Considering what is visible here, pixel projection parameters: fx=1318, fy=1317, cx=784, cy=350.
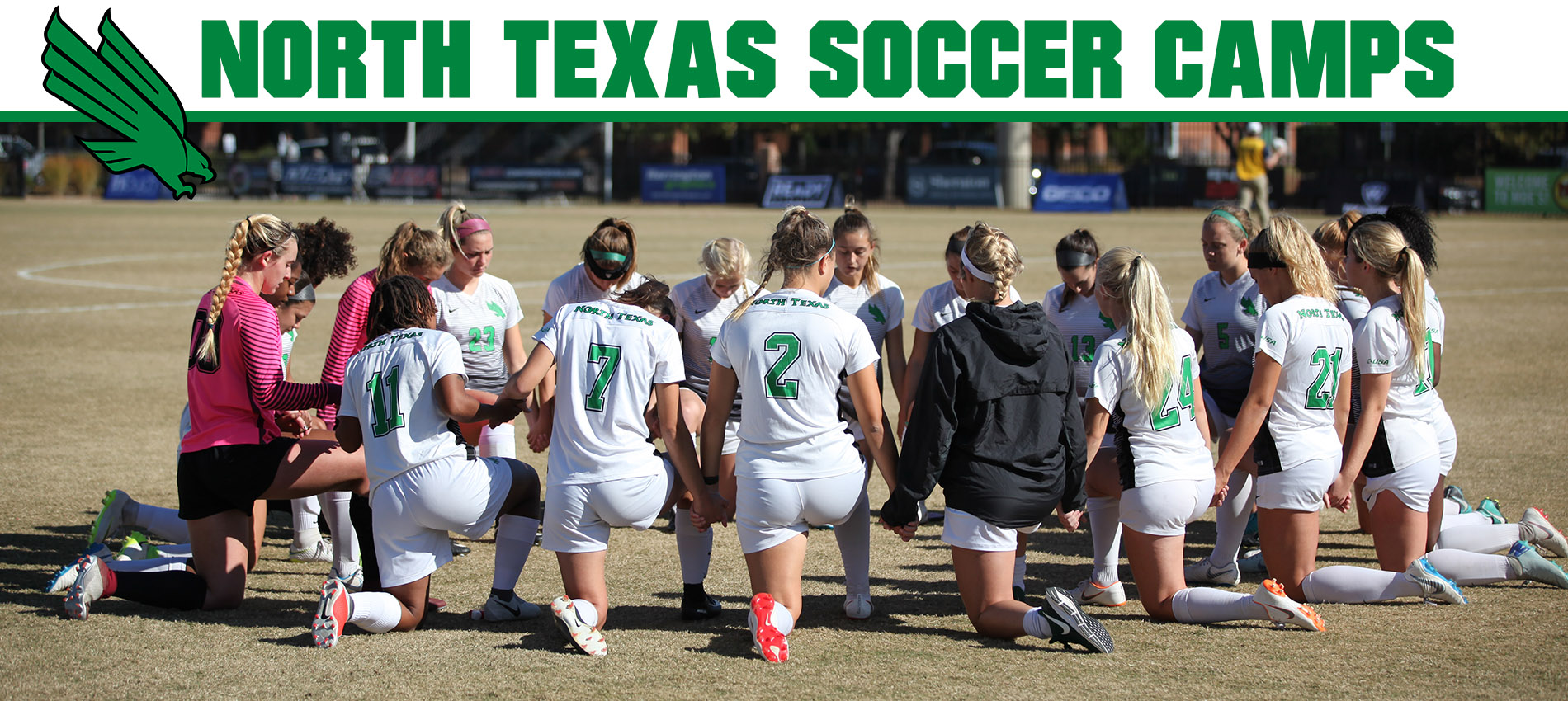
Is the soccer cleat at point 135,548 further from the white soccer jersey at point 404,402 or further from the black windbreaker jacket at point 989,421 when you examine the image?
the black windbreaker jacket at point 989,421

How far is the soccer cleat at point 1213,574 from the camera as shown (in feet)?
21.0

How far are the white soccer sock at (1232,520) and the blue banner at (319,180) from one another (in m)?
41.4

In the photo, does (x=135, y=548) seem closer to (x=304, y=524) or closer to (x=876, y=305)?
(x=304, y=524)

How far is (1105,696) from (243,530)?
148 inches

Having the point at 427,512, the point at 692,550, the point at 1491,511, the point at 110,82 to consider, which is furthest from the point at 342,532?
the point at 110,82

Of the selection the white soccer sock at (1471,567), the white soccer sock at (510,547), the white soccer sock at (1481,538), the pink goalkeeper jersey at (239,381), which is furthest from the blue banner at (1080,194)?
the pink goalkeeper jersey at (239,381)

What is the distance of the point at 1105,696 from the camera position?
471 cm

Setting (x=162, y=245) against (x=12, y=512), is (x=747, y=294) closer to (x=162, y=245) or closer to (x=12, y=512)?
(x=12, y=512)

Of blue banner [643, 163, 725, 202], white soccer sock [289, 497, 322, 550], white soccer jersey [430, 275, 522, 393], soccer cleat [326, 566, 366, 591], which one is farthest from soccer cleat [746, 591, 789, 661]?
blue banner [643, 163, 725, 202]

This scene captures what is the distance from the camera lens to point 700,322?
6895 mm

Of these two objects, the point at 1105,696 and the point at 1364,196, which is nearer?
the point at 1105,696

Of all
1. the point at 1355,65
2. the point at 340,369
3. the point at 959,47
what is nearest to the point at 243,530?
the point at 340,369

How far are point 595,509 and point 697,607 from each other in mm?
737

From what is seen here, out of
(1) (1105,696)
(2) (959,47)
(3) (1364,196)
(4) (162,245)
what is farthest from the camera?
(3) (1364,196)
